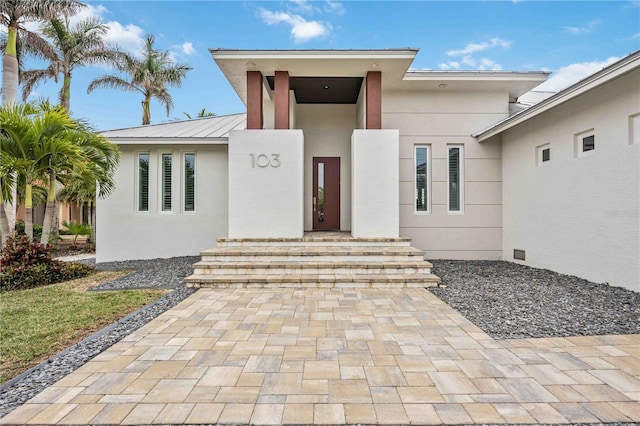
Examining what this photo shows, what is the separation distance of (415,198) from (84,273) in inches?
324

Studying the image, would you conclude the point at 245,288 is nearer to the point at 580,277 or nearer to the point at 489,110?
the point at 580,277

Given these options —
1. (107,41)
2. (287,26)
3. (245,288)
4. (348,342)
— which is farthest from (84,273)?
(107,41)

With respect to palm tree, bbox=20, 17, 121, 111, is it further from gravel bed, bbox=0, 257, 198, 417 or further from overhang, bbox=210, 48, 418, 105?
gravel bed, bbox=0, 257, 198, 417

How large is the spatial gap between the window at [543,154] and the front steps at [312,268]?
144 inches

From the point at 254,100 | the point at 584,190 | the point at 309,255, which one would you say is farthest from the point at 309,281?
the point at 584,190

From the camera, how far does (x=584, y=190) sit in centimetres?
577

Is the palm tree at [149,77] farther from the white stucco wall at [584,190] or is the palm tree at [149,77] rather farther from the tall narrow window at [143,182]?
the white stucco wall at [584,190]

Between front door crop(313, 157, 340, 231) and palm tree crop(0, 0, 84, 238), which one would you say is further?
palm tree crop(0, 0, 84, 238)

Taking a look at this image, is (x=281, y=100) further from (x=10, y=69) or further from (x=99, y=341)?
(x=10, y=69)

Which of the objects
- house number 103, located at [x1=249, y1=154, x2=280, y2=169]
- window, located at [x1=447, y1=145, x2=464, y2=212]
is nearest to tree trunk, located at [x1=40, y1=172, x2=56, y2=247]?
house number 103, located at [x1=249, y1=154, x2=280, y2=169]

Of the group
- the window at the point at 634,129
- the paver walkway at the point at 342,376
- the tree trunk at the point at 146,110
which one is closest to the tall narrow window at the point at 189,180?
the paver walkway at the point at 342,376

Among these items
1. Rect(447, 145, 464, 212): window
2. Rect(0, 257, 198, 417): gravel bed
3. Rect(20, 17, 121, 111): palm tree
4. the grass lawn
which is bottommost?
the grass lawn

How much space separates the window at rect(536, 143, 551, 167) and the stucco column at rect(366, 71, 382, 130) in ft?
11.9

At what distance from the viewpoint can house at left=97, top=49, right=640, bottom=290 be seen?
5734mm
